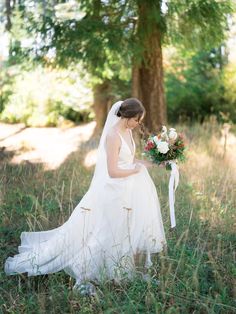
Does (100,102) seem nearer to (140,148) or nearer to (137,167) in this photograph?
(140,148)

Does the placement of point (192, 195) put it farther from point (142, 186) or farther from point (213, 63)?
point (213, 63)

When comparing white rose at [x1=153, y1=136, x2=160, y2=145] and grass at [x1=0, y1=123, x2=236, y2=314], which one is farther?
white rose at [x1=153, y1=136, x2=160, y2=145]

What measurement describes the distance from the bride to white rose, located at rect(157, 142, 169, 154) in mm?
229

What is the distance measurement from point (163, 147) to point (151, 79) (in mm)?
6654

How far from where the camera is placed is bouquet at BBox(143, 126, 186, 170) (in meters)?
4.89

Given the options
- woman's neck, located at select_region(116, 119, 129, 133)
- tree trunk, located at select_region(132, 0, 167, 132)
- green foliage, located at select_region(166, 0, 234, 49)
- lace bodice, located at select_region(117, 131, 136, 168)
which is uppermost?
green foliage, located at select_region(166, 0, 234, 49)

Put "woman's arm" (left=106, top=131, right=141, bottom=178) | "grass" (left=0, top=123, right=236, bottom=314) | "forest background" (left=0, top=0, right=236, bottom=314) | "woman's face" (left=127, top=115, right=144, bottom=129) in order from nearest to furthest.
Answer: "grass" (left=0, top=123, right=236, bottom=314) → "forest background" (left=0, top=0, right=236, bottom=314) → "woman's arm" (left=106, top=131, right=141, bottom=178) → "woman's face" (left=127, top=115, right=144, bottom=129)

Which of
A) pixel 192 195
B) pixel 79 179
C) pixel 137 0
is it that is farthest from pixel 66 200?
pixel 137 0

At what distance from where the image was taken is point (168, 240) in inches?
210

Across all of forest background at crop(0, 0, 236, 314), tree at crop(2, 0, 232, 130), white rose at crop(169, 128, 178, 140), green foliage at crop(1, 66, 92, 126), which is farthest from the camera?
green foliage at crop(1, 66, 92, 126)

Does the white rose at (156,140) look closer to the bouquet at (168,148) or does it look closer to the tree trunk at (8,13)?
the bouquet at (168,148)

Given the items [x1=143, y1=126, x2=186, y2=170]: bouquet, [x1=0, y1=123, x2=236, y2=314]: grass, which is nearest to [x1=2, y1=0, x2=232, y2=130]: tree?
[x1=0, y1=123, x2=236, y2=314]: grass

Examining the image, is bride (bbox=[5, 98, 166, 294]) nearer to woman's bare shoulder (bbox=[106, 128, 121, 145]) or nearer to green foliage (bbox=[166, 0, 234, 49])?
woman's bare shoulder (bbox=[106, 128, 121, 145])

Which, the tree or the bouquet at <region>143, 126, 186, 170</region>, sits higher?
the tree
